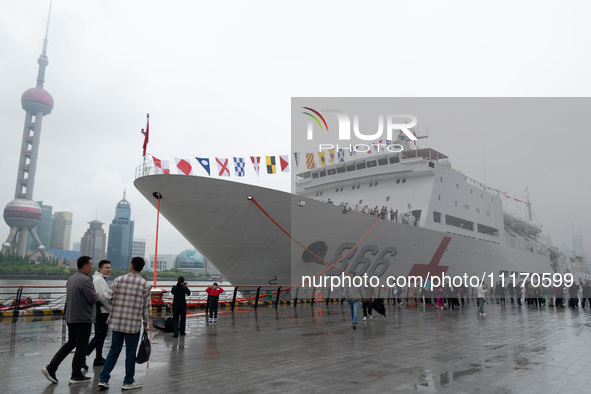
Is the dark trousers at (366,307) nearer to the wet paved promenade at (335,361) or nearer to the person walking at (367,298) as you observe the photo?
the person walking at (367,298)

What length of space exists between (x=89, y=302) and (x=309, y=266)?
10.7 meters

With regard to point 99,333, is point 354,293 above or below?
above

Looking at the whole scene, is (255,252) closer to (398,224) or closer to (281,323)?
(281,323)

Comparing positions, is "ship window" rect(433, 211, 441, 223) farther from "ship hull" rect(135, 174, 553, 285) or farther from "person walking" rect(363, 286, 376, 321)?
"person walking" rect(363, 286, 376, 321)

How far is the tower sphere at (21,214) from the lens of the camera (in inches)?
4306

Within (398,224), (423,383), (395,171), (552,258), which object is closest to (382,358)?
(423,383)

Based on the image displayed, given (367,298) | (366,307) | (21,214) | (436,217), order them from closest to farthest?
(367,298) < (366,307) < (436,217) < (21,214)

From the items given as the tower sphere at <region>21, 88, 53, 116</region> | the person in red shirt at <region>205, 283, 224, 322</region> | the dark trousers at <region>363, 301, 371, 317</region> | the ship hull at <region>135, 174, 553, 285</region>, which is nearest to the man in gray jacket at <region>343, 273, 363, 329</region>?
the dark trousers at <region>363, 301, 371, 317</region>

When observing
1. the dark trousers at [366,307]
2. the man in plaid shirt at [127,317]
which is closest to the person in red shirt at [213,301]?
the dark trousers at [366,307]

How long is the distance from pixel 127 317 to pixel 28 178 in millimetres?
149105

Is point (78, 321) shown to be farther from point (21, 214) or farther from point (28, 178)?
point (28, 178)

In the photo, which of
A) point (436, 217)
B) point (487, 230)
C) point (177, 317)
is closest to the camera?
point (177, 317)

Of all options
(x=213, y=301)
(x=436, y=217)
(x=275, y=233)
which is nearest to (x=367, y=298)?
(x=213, y=301)

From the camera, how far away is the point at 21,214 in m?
110
